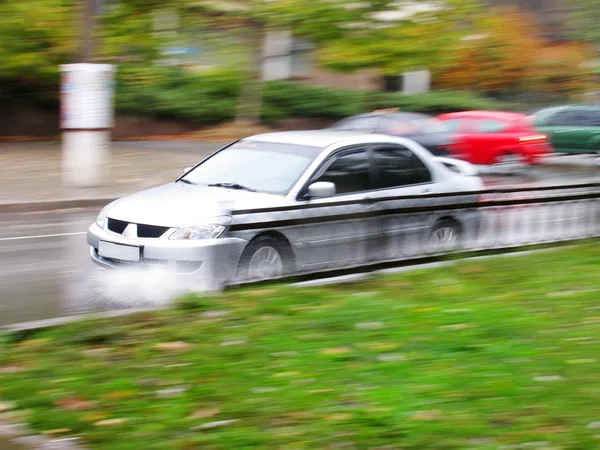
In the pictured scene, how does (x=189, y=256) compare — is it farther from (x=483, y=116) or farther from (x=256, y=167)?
(x=483, y=116)

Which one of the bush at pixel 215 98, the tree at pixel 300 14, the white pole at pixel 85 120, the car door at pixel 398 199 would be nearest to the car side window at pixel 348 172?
the car door at pixel 398 199

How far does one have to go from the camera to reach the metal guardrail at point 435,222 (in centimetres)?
777

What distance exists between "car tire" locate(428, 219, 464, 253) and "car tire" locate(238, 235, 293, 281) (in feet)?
5.24

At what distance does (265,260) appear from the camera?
7.73m

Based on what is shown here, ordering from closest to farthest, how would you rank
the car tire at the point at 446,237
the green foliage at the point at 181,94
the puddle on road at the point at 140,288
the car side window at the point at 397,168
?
the puddle on road at the point at 140,288
the car tire at the point at 446,237
the car side window at the point at 397,168
the green foliage at the point at 181,94

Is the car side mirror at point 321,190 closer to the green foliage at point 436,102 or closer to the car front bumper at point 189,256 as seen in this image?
the car front bumper at point 189,256

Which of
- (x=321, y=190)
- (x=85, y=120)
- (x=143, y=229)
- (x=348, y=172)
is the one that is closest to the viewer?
(x=143, y=229)

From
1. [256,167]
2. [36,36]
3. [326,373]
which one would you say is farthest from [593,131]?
[326,373]

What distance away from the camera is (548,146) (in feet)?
81.4

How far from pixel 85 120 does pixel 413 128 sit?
A: 844 cm

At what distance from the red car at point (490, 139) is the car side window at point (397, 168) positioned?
12.2 m

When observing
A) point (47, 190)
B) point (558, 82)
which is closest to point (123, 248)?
point (47, 190)

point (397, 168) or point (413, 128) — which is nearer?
point (397, 168)

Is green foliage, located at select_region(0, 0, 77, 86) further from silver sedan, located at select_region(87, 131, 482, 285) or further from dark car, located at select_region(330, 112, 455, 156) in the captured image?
silver sedan, located at select_region(87, 131, 482, 285)
